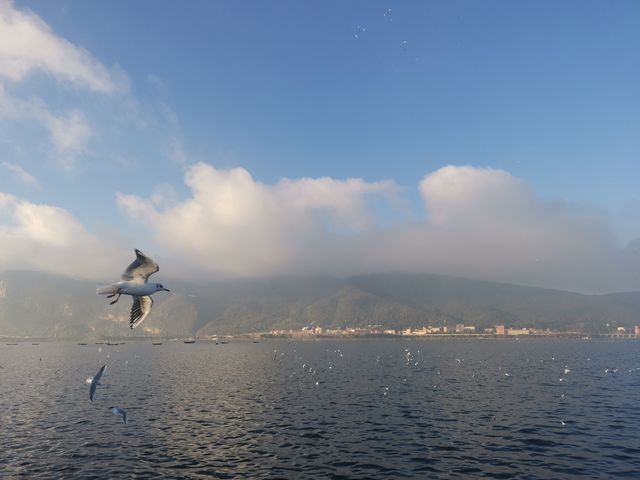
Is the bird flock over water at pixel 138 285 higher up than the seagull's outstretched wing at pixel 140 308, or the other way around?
the bird flock over water at pixel 138 285

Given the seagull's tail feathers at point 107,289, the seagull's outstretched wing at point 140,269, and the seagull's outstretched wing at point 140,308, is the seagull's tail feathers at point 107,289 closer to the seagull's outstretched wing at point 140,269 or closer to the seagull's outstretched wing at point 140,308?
the seagull's outstretched wing at point 140,269

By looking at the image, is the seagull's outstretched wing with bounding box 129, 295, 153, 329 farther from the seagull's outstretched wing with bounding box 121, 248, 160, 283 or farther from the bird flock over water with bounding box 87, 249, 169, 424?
the seagull's outstretched wing with bounding box 121, 248, 160, 283

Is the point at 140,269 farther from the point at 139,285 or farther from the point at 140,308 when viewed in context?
the point at 140,308

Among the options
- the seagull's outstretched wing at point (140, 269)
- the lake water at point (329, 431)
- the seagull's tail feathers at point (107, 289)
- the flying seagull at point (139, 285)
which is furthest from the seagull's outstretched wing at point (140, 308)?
the lake water at point (329, 431)

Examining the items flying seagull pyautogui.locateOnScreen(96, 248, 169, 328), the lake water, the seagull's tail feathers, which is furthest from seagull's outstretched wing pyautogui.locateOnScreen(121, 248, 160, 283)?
the lake water

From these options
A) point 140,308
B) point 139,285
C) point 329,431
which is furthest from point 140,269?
point 329,431

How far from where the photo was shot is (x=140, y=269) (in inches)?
732

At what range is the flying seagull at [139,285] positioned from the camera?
18.1m

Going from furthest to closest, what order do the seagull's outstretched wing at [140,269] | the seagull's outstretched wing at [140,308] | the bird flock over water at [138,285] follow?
the seagull's outstretched wing at [140,308]
the seagull's outstretched wing at [140,269]
the bird flock over water at [138,285]

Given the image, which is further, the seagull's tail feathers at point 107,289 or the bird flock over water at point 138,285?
the bird flock over water at point 138,285

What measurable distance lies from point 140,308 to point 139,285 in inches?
64.7

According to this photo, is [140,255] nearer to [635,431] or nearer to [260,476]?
[260,476]

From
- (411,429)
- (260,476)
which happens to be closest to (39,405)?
(260,476)

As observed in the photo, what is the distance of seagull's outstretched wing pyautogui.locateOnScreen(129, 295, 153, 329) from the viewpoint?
19353 millimetres
